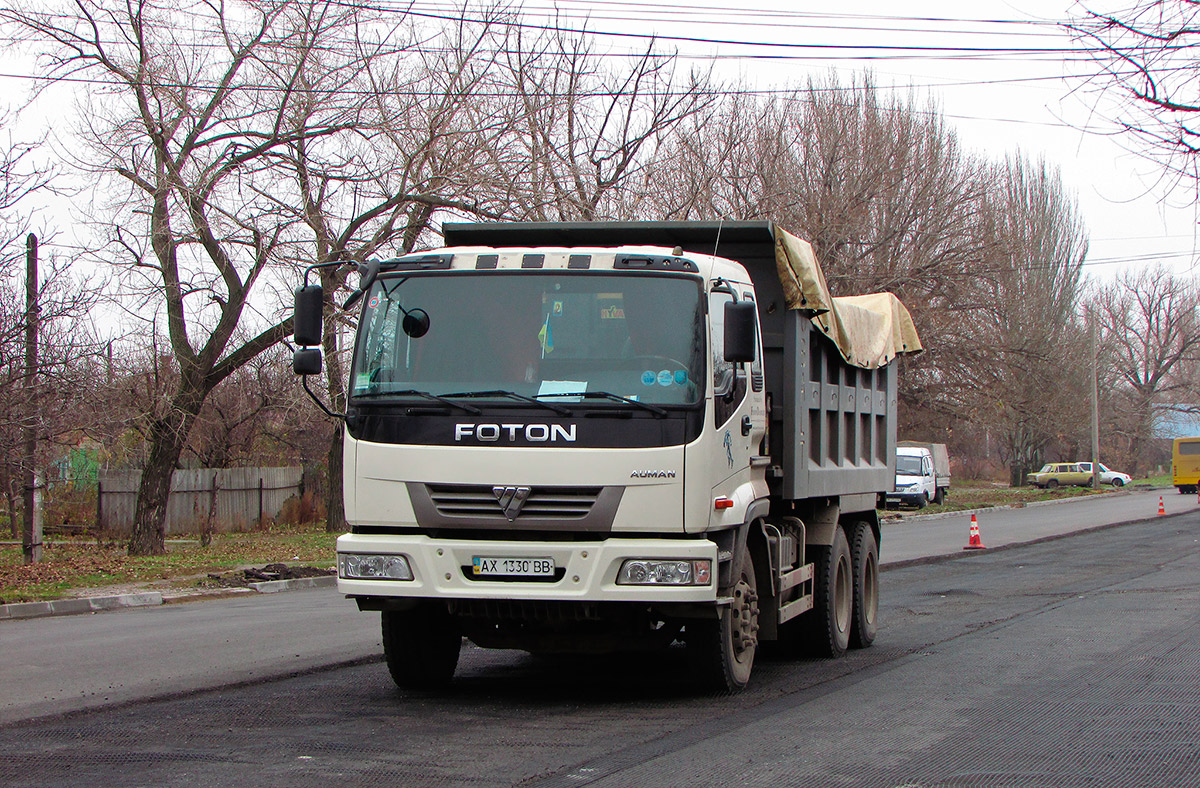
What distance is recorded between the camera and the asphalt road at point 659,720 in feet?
18.7

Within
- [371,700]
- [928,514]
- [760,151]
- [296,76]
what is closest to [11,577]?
[296,76]

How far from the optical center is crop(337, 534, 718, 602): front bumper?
6.98m

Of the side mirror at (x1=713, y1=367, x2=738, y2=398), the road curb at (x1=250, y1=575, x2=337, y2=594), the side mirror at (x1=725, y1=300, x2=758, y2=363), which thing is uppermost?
the side mirror at (x1=725, y1=300, x2=758, y2=363)

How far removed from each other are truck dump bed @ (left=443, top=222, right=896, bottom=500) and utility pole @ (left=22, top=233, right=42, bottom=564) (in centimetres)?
950

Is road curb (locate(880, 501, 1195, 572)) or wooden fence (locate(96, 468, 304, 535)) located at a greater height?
wooden fence (locate(96, 468, 304, 535))

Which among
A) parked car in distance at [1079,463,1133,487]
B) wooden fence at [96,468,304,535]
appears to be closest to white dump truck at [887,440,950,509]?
wooden fence at [96,468,304,535]

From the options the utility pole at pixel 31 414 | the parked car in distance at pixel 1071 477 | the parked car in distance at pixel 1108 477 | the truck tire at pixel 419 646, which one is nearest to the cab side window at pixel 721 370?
the truck tire at pixel 419 646

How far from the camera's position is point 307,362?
7.46 metres

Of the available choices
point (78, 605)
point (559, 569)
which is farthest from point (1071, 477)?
point (559, 569)

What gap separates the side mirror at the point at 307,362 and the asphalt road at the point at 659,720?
1972 millimetres

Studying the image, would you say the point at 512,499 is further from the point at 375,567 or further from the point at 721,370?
the point at 721,370

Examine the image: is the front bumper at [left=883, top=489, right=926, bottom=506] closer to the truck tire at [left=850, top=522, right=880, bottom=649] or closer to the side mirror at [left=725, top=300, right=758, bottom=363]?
the truck tire at [left=850, top=522, right=880, bottom=649]

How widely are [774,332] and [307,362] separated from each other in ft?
10.9

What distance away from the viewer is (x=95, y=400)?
18828mm
